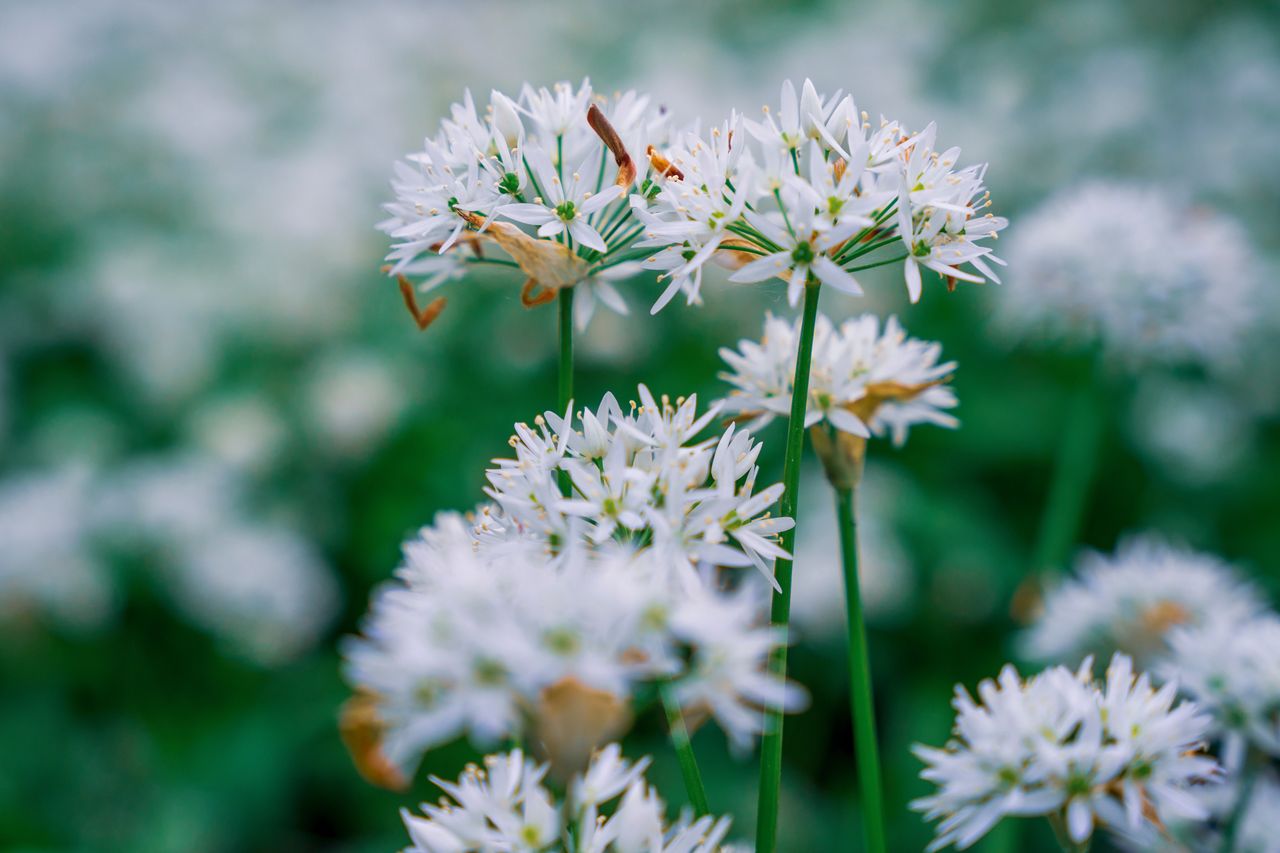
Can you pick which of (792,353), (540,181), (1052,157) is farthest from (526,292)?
(1052,157)

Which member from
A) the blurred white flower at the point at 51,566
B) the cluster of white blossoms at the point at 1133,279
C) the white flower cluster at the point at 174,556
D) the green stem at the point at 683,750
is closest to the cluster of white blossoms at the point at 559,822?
the green stem at the point at 683,750

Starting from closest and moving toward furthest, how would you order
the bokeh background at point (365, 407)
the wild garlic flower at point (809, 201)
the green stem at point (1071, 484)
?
the wild garlic flower at point (809, 201)
the green stem at point (1071, 484)
the bokeh background at point (365, 407)

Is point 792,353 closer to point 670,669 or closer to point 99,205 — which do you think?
point 670,669

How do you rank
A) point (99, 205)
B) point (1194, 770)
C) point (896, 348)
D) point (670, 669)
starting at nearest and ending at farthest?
point (670, 669)
point (1194, 770)
point (896, 348)
point (99, 205)

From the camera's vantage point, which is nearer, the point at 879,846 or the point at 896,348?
the point at 879,846

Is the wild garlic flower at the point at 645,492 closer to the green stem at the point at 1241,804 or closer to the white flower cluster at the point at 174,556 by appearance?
the green stem at the point at 1241,804

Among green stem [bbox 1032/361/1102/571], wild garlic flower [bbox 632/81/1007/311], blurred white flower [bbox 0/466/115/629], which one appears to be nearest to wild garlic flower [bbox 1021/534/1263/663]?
green stem [bbox 1032/361/1102/571]

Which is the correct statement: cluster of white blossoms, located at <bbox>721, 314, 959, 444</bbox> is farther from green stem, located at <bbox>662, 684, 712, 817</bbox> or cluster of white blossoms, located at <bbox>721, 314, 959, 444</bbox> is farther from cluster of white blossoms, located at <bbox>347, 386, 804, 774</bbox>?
green stem, located at <bbox>662, 684, 712, 817</bbox>
